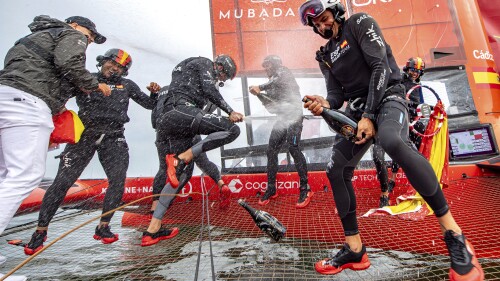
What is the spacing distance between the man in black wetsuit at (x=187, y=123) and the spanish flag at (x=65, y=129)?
79 cm

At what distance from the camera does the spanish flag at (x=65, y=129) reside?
7.12 ft


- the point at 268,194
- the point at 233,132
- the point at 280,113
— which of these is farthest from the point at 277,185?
the point at 233,132

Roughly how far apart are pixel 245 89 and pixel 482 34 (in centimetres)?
600

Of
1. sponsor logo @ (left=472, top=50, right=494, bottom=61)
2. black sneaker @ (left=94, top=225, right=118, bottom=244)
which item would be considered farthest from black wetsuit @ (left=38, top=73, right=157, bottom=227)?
sponsor logo @ (left=472, top=50, right=494, bottom=61)

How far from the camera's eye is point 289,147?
368 cm

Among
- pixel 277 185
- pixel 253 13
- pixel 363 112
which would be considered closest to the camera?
pixel 363 112

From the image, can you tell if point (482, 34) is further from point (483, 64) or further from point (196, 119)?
point (196, 119)

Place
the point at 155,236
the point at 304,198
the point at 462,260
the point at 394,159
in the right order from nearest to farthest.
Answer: the point at 462,260 → the point at 394,159 → the point at 155,236 → the point at 304,198

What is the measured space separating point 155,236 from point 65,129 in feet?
4.13

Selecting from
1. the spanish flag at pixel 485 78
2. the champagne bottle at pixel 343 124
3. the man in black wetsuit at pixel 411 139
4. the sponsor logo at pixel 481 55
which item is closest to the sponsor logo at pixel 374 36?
the champagne bottle at pixel 343 124

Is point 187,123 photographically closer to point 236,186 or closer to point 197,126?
point 197,126

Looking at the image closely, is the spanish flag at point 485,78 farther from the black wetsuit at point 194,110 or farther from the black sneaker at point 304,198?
the black wetsuit at point 194,110

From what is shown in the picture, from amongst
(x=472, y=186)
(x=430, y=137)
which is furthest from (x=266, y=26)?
(x=472, y=186)

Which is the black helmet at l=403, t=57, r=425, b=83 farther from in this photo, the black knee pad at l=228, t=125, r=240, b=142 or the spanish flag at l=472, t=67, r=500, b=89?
the spanish flag at l=472, t=67, r=500, b=89
